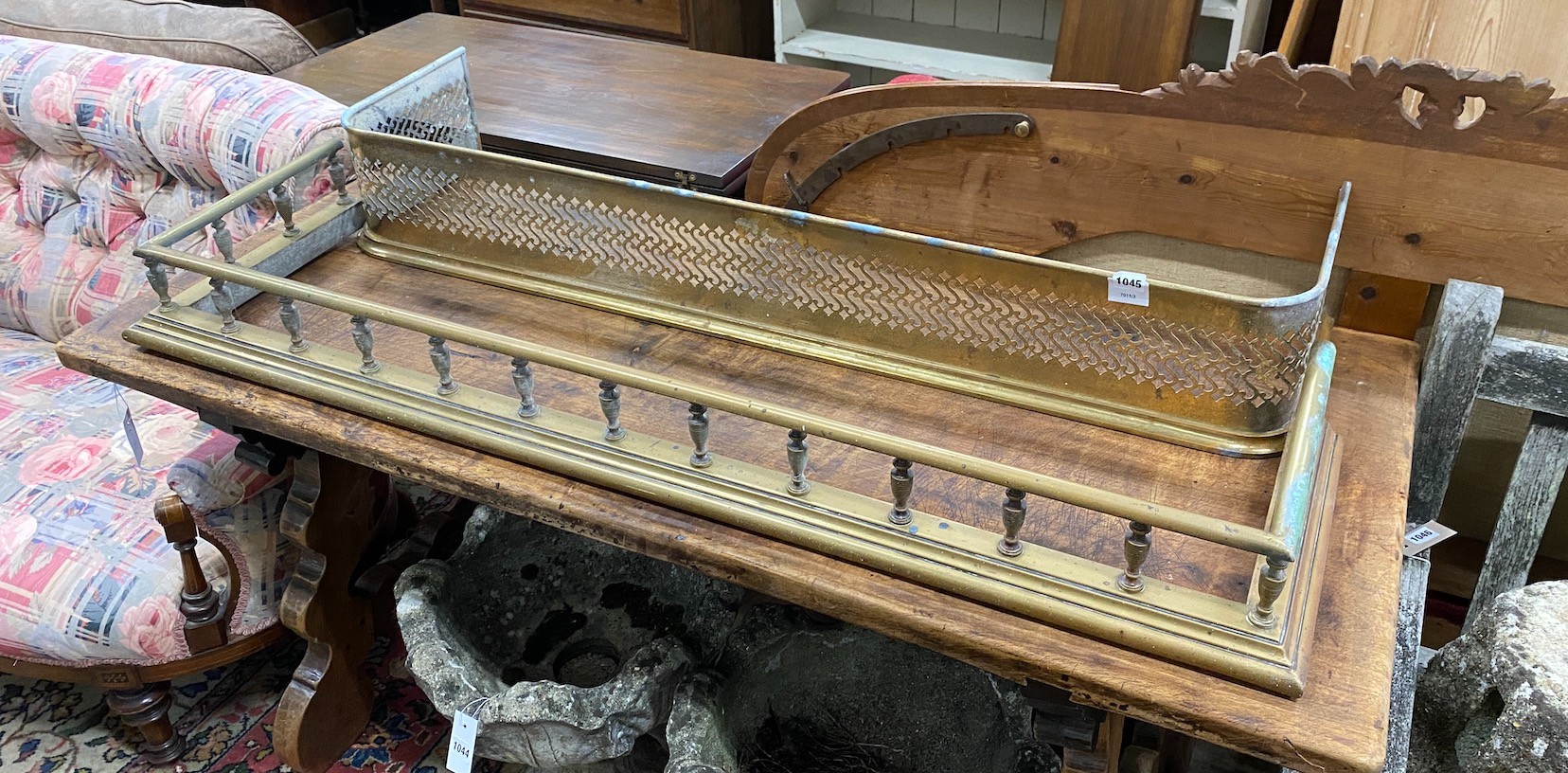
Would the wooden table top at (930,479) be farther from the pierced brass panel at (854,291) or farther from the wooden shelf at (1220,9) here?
A: the wooden shelf at (1220,9)

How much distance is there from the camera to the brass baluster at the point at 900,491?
3.12ft

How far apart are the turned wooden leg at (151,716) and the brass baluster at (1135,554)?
1434 millimetres

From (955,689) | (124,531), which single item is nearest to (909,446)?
(955,689)

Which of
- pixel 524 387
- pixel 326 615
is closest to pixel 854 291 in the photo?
pixel 524 387

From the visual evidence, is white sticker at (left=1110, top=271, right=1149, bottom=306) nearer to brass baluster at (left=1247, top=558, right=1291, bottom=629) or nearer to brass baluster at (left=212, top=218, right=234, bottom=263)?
brass baluster at (left=1247, top=558, right=1291, bottom=629)

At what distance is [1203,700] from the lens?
0.85 m

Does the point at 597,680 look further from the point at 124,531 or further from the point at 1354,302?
the point at 1354,302

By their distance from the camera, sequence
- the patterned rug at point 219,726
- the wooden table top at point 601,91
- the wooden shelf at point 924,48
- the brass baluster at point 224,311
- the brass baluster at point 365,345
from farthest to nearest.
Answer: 1. the wooden shelf at point 924,48
2. the wooden table top at point 601,91
3. the patterned rug at point 219,726
4. the brass baluster at point 224,311
5. the brass baluster at point 365,345

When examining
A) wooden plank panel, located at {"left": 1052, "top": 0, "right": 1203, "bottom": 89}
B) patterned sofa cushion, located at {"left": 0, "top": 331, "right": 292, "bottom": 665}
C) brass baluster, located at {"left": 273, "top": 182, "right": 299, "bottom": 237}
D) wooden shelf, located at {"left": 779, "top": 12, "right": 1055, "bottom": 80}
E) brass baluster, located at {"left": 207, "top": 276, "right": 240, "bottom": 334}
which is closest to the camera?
brass baluster, located at {"left": 207, "top": 276, "right": 240, "bottom": 334}

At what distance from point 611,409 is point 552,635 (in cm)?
70

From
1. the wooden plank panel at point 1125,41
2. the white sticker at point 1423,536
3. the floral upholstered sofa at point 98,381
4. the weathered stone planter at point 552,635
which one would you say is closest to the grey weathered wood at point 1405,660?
the white sticker at point 1423,536

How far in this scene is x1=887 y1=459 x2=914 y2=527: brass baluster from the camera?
3.12 ft

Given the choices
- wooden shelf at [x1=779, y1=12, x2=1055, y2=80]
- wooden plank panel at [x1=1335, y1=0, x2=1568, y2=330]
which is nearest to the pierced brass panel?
wooden plank panel at [x1=1335, y1=0, x2=1568, y2=330]

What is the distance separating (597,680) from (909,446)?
87cm
